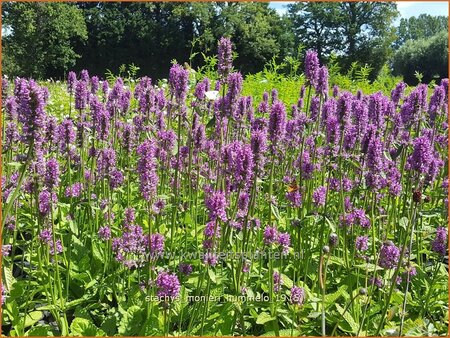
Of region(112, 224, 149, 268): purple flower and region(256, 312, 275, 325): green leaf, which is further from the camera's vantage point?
region(112, 224, 149, 268): purple flower

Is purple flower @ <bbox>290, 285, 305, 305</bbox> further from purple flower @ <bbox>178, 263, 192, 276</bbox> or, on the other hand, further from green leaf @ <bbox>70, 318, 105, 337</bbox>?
green leaf @ <bbox>70, 318, 105, 337</bbox>

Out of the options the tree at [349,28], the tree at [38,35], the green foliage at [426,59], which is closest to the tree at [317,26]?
the tree at [349,28]

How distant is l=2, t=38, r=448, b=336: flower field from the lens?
3504mm

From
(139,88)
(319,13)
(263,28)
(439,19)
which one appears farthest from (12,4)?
(439,19)

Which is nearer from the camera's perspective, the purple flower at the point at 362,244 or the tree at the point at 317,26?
the purple flower at the point at 362,244

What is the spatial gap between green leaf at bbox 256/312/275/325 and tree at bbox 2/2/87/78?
1217 inches

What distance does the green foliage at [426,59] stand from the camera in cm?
4738

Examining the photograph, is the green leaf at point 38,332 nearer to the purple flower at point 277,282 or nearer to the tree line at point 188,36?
the purple flower at point 277,282

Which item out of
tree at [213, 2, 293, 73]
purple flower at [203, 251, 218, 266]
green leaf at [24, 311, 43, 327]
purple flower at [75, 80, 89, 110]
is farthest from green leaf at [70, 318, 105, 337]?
tree at [213, 2, 293, 73]

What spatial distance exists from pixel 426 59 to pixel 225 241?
51.1 meters

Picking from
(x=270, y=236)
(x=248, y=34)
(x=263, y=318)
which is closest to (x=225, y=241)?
(x=270, y=236)

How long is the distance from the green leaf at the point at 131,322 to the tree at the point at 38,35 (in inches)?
1199

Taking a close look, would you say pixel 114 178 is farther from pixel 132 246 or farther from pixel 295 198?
pixel 295 198

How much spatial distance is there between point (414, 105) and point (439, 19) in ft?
405
